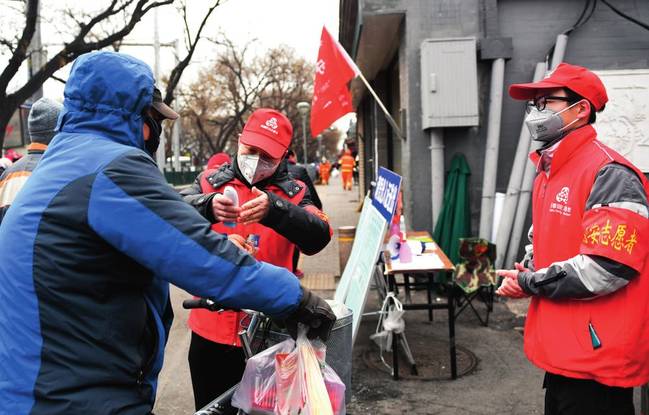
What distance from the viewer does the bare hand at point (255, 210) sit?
8.14 feet

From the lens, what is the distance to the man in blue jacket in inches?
57.8

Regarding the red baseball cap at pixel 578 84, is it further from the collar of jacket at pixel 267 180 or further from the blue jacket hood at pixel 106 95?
the blue jacket hood at pixel 106 95

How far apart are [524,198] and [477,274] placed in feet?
4.61

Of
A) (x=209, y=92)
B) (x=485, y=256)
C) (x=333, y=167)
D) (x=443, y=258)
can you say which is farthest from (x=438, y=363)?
(x=333, y=167)

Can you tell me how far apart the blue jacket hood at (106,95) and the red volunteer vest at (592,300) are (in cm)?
174

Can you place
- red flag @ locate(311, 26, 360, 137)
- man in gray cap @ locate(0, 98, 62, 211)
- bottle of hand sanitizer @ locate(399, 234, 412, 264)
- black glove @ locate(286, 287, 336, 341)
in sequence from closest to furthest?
1. black glove @ locate(286, 287, 336, 341)
2. man in gray cap @ locate(0, 98, 62, 211)
3. bottle of hand sanitizer @ locate(399, 234, 412, 264)
4. red flag @ locate(311, 26, 360, 137)

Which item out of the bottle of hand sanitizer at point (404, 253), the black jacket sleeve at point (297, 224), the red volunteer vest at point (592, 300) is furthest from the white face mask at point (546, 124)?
the bottle of hand sanitizer at point (404, 253)

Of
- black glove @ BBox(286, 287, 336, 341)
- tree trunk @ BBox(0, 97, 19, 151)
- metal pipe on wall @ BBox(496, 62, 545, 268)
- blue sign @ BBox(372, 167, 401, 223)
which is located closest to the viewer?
black glove @ BBox(286, 287, 336, 341)

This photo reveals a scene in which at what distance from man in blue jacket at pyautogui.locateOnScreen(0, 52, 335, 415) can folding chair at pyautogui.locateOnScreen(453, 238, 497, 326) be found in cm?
469

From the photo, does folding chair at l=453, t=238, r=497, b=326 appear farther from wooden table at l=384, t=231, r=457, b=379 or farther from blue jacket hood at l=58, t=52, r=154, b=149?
blue jacket hood at l=58, t=52, r=154, b=149

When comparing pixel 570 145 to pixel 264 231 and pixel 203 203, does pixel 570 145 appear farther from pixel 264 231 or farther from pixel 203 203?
pixel 203 203

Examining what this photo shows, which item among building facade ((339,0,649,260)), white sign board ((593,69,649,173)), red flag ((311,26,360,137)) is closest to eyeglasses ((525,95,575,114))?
red flag ((311,26,360,137))

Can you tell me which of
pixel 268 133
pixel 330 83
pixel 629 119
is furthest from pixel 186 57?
pixel 268 133

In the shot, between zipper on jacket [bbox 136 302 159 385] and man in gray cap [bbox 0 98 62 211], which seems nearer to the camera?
zipper on jacket [bbox 136 302 159 385]
